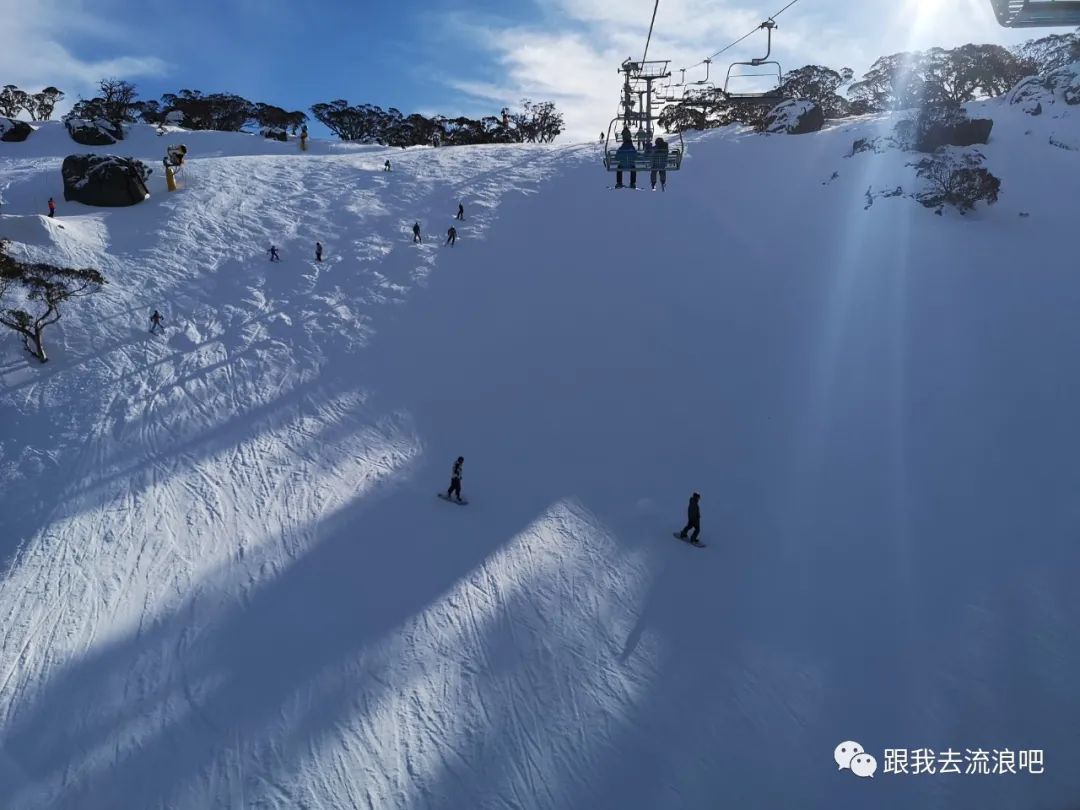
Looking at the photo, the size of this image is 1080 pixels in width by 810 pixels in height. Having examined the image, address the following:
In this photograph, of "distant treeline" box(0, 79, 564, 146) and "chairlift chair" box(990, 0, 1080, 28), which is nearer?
"chairlift chair" box(990, 0, 1080, 28)

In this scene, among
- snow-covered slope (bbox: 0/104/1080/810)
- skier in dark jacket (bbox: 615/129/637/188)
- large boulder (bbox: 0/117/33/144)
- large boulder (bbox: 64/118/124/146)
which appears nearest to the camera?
snow-covered slope (bbox: 0/104/1080/810)

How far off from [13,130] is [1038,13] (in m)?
55.2

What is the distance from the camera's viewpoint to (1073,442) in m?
13.1

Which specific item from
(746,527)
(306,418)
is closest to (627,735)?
(746,527)

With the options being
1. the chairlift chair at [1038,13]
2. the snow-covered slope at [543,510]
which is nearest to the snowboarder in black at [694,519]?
Answer: the snow-covered slope at [543,510]

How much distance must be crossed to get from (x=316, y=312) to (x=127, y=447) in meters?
7.98

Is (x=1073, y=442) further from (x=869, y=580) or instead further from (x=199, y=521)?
(x=199, y=521)

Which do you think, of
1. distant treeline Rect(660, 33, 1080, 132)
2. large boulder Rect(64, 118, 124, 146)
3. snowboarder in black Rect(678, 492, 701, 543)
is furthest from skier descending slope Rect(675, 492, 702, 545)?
large boulder Rect(64, 118, 124, 146)

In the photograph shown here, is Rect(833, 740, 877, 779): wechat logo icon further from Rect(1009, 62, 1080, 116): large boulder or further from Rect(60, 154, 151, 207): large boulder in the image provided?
Rect(1009, 62, 1080, 116): large boulder

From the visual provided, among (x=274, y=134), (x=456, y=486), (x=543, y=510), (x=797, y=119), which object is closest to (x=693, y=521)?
(x=543, y=510)

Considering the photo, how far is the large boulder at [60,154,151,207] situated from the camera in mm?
24312

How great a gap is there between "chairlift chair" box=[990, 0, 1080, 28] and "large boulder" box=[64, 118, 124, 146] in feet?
164

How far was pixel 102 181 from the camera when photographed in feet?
79.6

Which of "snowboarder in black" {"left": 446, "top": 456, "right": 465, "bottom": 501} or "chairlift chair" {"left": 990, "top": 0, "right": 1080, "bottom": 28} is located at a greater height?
"chairlift chair" {"left": 990, "top": 0, "right": 1080, "bottom": 28}
